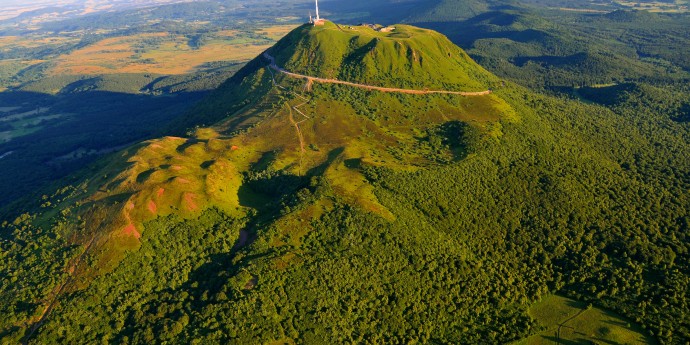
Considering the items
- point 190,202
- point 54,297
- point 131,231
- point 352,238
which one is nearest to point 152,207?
point 131,231

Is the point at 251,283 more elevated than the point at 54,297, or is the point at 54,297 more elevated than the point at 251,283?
the point at 54,297

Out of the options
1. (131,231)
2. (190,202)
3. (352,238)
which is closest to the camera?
(131,231)

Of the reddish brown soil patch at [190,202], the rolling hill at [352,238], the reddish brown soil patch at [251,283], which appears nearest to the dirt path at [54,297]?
the rolling hill at [352,238]

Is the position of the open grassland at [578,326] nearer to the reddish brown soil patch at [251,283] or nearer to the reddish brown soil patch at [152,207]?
the reddish brown soil patch at [251,283]

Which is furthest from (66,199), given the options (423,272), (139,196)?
(423,272)

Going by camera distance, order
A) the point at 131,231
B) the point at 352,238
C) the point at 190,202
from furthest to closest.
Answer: the point at 190,202 → the point at 352,238 → the point at 131,231

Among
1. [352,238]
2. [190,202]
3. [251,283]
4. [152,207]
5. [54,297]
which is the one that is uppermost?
[152,207]

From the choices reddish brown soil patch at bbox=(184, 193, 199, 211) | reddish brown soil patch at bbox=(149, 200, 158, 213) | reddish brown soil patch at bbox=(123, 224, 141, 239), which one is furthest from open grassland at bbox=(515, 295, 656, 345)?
reddish brown soil patch at bbox=(149, 200, 158, 213)

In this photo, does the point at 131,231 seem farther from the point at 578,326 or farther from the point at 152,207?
the point at 578,326
